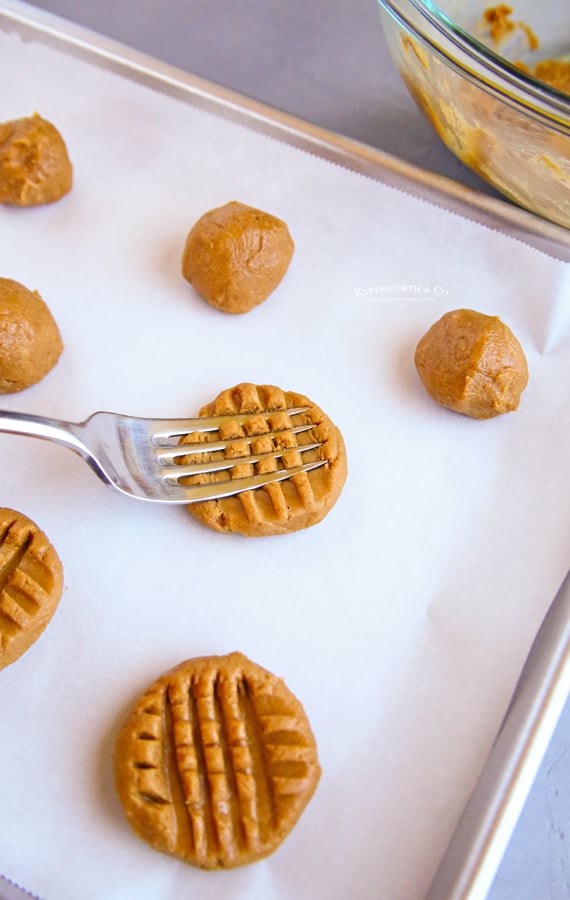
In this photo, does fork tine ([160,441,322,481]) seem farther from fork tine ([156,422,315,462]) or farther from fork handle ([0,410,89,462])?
fork handle ([0,410,89,462])

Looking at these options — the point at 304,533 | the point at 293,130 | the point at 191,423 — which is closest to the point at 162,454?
the point at 191,423

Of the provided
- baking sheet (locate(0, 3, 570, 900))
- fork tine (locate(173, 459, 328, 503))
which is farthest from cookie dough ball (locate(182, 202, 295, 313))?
fork tine (locate(173, 459, 328, 503))

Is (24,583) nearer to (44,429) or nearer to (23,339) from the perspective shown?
(44,429)

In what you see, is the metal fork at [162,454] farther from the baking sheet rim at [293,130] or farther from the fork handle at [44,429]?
the baking sheet rim at [293,130]

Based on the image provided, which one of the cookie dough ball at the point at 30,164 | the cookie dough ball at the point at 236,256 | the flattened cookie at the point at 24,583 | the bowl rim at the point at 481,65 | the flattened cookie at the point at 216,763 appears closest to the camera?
the flattened cookie at the point at 216,763

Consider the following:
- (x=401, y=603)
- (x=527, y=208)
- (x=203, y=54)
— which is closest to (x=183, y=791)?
(x=401, y=603)

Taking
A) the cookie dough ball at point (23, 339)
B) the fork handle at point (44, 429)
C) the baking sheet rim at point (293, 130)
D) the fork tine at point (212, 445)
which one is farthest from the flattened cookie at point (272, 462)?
the baking sheet rim at point (293, 130)
